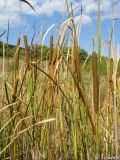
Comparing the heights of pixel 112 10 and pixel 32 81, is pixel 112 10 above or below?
above

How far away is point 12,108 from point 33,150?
0.79 ft

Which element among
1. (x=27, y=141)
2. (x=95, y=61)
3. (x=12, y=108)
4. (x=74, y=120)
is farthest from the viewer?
(x=27, y=141)

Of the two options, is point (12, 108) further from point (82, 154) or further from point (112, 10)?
point (112, 10)

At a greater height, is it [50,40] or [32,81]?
[50,40]

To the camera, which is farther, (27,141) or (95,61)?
(27,141)

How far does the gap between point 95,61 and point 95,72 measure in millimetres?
35

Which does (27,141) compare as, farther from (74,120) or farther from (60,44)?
(60,44)

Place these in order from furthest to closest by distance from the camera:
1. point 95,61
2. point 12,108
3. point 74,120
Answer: point 12,108 < point 74,120 < point 95,61

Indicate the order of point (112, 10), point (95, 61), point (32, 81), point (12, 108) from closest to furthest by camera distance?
point (95, 61) < point (112, 10) < point (12, 108) < point (32, 81)

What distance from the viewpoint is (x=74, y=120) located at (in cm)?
139

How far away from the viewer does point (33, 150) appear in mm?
1635

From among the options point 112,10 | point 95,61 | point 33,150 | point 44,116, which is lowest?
point 33,150

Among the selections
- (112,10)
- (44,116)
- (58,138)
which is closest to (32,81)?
(44,116)

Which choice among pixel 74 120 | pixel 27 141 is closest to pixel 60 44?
pixel 74 120
